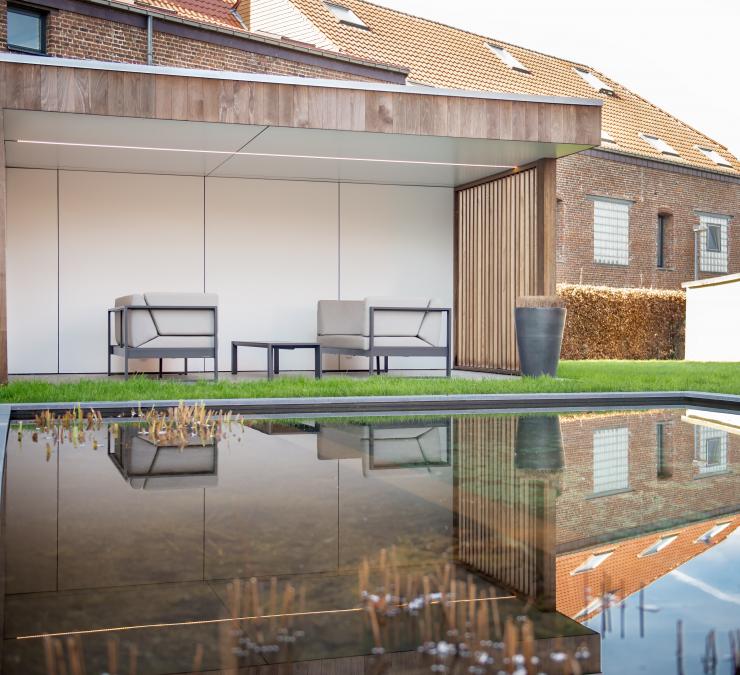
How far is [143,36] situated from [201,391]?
897 centimetres

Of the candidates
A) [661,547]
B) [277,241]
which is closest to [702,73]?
[277,241]

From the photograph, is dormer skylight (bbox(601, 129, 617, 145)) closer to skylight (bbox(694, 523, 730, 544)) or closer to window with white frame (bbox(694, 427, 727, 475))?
window with white frame (bbox(694, 427, 727, 475))

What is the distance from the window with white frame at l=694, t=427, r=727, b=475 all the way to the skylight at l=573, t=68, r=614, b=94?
18.8 meters

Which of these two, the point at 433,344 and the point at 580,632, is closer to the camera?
the point at 580,632

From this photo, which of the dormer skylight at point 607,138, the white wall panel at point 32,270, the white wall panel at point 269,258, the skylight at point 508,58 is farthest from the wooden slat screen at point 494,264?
the skylight at point 508,58

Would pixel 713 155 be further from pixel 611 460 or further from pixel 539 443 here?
pixel 611 460

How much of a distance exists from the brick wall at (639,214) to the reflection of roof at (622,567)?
630 inches

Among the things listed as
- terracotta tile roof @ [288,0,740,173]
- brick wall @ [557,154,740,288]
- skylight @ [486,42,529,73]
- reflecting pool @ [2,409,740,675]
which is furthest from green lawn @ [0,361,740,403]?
skylight @ [486,42,529,73]

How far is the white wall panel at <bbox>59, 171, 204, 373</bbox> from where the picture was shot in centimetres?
983

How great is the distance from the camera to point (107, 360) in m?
10.0

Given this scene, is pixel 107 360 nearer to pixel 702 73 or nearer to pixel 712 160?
pixel 712 160

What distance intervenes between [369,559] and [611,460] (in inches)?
82.8

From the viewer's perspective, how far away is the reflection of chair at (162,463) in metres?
3.61

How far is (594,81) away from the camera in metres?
23.0
